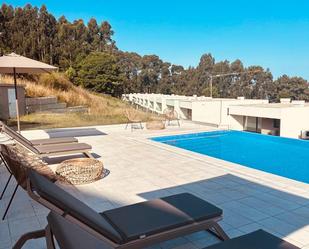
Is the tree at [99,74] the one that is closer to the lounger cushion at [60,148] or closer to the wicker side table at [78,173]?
the lounger cushion at [60,148]

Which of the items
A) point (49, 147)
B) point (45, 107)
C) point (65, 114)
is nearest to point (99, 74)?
point (45, 107)

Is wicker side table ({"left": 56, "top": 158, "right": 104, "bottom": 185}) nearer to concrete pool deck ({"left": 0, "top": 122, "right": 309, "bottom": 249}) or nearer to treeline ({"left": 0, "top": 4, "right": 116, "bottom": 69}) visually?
concrete pool deck ({"left": 0, "top": 122, "right": 309, "bottom": 249})

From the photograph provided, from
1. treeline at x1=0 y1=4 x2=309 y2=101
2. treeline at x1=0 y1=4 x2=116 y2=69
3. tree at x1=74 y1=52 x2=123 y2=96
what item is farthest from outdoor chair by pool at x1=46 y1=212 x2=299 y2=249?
tree at x1=74 y1=52 x2=123 y2=96

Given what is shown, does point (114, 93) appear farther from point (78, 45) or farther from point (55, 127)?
point (55, 127)

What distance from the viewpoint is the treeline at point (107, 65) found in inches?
1043

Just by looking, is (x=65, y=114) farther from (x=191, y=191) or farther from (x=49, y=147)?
(x=191, y=191)

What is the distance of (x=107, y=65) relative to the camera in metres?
30.0

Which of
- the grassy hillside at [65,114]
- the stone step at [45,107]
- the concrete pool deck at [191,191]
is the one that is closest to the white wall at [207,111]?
the grassy hillside at [65,114]

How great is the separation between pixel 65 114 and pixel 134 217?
39.6 feet

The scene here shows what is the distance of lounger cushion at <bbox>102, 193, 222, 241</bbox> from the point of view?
232 cm

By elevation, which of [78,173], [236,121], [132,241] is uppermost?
[132,241]

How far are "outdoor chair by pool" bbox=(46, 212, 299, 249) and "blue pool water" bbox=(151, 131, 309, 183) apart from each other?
478cm

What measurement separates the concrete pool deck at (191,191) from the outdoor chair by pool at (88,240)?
29.0 inches

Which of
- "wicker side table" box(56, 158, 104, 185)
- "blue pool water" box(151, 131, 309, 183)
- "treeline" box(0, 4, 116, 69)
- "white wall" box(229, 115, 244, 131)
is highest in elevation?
"treeline" box(0, 4, 116, 69)
